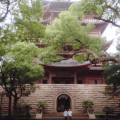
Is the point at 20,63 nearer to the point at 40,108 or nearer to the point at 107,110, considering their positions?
the point at 40,108

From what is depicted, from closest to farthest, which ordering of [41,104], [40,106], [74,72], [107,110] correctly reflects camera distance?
[107,110]
[40,106]
[41,104]
[74,72]

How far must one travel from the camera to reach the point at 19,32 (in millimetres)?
5680

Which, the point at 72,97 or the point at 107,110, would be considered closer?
the point at 107,110

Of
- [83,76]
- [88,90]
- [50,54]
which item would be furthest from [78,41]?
[83,76]

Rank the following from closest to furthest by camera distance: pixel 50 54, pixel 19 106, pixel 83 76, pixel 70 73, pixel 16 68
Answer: pixel 16 68 → pixel 50 54 → pixel 19 106 → pixel 70 73 → pixel 83 76

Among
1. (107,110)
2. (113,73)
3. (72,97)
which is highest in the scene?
(113,73)

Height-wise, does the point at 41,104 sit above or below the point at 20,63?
below

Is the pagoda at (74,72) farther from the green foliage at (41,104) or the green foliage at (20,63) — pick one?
the green foliage at (20,63)

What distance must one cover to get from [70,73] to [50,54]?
751 cm

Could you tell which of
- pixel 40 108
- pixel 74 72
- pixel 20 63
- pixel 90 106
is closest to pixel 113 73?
pixel 90 106

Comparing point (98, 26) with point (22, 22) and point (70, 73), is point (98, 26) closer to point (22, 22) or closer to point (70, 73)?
point (70, 73)

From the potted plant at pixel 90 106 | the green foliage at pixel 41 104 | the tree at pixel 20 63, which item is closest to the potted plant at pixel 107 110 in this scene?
the potted plant at pixel 90 106

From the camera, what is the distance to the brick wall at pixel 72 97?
12602 mm

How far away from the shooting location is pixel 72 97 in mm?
13031
